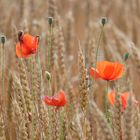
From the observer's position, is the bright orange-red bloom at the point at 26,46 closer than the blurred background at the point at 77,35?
Yes

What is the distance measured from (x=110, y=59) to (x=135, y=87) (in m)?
0.23

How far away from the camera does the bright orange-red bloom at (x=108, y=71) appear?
1213 millimetres

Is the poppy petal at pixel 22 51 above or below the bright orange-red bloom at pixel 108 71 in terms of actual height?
above

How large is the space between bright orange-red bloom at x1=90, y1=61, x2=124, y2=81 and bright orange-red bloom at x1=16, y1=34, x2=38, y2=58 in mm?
157

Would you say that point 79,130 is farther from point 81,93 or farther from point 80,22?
point 80,22

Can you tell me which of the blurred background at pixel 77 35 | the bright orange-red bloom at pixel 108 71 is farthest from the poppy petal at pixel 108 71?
the blurred background at pixel 77 35

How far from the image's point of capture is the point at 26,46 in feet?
4.11

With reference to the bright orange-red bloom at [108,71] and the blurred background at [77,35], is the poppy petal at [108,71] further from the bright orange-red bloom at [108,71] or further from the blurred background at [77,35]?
the blurred background at [77,35]

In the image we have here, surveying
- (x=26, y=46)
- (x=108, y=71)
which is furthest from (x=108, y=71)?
(x=26, y=46)

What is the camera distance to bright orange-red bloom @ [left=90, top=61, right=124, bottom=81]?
1213 mm

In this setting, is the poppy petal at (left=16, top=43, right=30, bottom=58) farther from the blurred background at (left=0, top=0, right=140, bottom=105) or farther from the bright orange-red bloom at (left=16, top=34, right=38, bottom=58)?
the blurred background at (left=0, top=0, right=140, bottom=105)

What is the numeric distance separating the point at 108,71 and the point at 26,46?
21cm

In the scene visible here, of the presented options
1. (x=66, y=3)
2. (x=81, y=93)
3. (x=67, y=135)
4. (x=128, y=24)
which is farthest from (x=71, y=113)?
(x=66, y=3)

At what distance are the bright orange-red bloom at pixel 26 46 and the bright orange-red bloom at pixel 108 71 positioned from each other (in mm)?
157
